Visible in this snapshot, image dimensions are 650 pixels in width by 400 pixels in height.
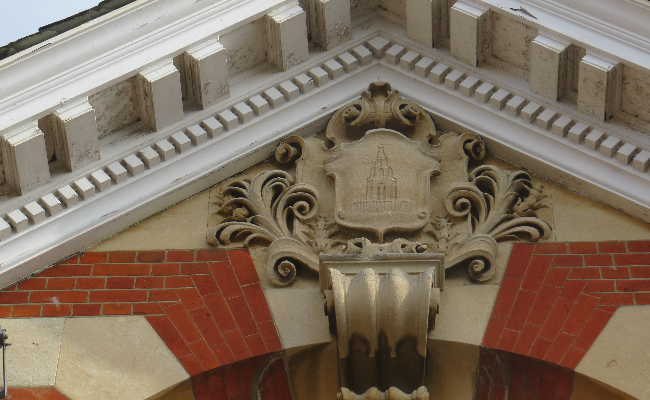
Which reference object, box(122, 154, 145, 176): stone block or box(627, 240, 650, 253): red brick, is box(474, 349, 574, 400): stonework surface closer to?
box(627, 240, 650, 253): red brick

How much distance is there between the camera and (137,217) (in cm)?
968

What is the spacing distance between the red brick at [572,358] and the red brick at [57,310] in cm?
247

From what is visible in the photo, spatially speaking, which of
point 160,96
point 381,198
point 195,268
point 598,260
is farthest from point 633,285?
point 160,96

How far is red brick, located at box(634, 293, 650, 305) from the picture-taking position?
9.14m

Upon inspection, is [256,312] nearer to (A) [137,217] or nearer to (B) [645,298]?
(A) [137,217]

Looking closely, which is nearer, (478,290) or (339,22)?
(478,290)

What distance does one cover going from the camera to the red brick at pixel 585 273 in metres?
9.27

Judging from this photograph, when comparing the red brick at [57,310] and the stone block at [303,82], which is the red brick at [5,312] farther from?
the stone block at [303,82]

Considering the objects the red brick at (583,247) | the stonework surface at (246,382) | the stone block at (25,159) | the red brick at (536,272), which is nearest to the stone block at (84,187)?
the stone block at (25,159)

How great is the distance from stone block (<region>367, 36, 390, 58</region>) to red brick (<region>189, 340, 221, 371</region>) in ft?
7.05

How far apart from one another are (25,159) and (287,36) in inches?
64.3

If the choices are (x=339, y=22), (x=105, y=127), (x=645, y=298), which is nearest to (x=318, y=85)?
(x=339, y=22)

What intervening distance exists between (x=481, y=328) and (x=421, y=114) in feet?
4.74

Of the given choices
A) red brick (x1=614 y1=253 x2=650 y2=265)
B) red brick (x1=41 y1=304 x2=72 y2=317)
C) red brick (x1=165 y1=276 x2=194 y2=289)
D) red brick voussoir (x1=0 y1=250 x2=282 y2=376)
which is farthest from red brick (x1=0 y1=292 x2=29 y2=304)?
red brick (x1=614 y1=253 x2=650 y2=265)
